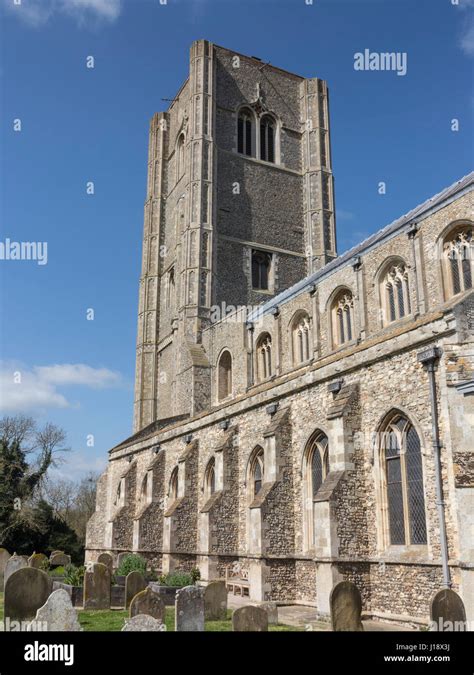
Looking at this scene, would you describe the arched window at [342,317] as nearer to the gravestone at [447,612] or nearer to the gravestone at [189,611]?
the gravestone at [189,611]

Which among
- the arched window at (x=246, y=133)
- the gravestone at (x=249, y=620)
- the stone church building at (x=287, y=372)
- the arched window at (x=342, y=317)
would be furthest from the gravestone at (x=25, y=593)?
the arched window at (x=246, y=133)

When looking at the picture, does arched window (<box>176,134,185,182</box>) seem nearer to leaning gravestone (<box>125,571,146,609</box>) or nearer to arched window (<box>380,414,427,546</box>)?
leaning gravestone (<box>125,571,146,609</box>)

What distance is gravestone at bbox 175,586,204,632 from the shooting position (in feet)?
37.4

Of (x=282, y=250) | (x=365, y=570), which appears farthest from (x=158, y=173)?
(x=365, y=570)

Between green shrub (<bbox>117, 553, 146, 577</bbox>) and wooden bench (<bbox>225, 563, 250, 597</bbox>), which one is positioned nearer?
wooden bench (<bbox>225, 563, 250, 597</bbox>)

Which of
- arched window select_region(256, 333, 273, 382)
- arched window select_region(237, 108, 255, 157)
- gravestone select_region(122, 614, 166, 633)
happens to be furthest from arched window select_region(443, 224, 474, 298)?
arched window select_region(237, 108, 255, 157)

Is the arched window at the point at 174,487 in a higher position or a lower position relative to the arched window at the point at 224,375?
lower

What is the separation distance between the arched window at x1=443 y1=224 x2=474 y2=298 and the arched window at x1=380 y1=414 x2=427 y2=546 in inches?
264

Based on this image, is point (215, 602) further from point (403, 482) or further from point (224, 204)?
point (224, 204)

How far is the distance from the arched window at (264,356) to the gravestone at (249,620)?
58.2 feet

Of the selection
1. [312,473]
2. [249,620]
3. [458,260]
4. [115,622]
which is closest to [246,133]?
[458,260]

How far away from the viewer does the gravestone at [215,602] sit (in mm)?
13219

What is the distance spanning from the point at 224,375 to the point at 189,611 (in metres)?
21.0
